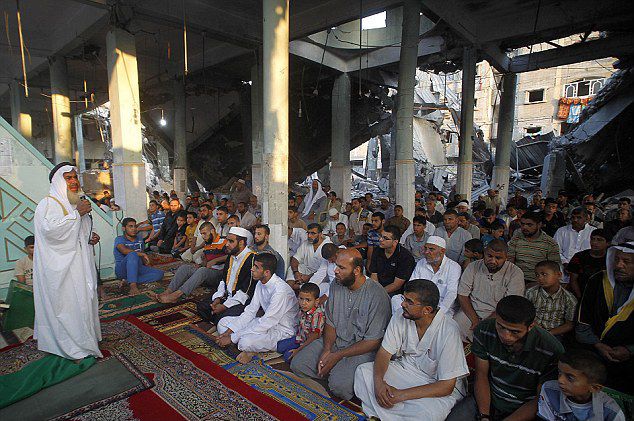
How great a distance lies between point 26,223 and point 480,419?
6577 mm

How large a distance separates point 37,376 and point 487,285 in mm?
4293

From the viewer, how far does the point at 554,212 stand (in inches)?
274

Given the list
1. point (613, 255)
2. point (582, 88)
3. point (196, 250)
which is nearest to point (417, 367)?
point (613, 255)

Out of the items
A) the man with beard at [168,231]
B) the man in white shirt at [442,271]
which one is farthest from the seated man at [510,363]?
the man with beard at [168,231]

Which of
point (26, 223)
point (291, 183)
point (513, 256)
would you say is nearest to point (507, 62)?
point (291, 183)

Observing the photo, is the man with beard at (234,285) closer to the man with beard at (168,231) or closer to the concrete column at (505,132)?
the man with beard at (168,231)

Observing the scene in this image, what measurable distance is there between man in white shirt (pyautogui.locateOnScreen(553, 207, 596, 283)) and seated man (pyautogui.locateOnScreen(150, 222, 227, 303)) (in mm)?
5070

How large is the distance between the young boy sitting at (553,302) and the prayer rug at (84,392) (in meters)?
3.53

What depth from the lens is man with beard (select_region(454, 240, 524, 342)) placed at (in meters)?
3.79

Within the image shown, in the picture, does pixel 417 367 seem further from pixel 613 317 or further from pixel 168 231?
pixel 168 231

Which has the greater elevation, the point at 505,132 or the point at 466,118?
the point at 466,118

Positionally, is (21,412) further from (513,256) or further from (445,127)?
(445,127)

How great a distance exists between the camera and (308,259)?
20.7ft

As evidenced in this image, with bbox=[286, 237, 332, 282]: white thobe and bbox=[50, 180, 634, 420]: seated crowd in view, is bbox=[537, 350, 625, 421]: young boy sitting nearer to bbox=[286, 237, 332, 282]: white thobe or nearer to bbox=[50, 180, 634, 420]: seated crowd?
bbox=[50, 180, 634, 420]: seated crowd
